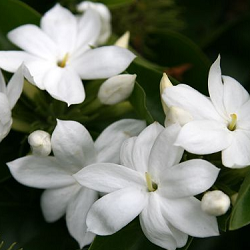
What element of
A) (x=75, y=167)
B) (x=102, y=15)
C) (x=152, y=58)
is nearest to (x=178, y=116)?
(x=75, y=167)

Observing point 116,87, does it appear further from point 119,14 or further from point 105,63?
point 119,14

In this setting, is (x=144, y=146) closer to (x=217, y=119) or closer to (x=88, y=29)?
(x=217, y=119)

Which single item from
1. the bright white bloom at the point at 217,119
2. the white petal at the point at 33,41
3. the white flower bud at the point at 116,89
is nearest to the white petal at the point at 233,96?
the bright white bloom at the point at 217,119

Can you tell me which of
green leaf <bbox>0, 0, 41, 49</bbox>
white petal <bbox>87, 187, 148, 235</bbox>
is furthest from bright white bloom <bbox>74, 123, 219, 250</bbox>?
green leaf <bbox>0, 0, 41, 49</bbox>

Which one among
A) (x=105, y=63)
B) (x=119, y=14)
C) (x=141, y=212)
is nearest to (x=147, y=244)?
(x=141, y=212)

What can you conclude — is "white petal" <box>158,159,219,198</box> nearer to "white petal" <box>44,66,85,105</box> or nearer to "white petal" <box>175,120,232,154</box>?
"white petal" <box>175,120,232,154</box>

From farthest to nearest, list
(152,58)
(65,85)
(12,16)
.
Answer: (152,58) → (12,16) → (65,85)

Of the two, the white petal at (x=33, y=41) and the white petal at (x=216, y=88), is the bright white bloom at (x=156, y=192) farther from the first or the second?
the white petal at (x=33, y=41)
